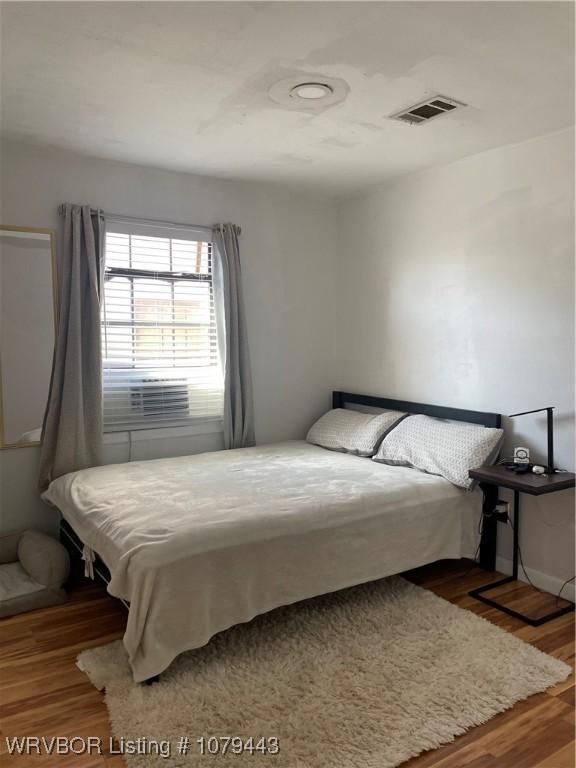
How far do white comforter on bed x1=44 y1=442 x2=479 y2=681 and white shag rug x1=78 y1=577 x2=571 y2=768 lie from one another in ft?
0.58

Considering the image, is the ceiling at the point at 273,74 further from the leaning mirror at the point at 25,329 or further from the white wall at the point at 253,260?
the leaning mirror at the point at 25,329

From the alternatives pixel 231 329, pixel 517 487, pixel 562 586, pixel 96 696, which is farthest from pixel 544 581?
pixel 231 329

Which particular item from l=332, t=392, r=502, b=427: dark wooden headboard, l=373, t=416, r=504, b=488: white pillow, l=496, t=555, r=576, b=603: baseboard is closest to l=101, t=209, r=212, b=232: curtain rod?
l=332, t=392, r=502, b=427: dark wooden headboard

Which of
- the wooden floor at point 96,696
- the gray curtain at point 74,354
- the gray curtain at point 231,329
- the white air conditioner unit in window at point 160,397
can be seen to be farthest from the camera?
the gray curtain at point 231,329

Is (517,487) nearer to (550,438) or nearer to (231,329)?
(550,438)

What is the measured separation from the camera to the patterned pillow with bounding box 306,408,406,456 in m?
3.98

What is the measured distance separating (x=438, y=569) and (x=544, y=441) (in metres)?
0.98

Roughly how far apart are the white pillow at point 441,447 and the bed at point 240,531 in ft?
0.25

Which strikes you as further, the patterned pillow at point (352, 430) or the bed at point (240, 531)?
the patterned pillow at point (352, 430)

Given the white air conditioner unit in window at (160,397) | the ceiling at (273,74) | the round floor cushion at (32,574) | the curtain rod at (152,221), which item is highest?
the ceiling at (273,74)

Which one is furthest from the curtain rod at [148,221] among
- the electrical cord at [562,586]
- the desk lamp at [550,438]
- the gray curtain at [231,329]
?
the electrical cord at [562,586]

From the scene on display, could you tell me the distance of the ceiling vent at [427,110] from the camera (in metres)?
2.74

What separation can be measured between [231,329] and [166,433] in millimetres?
849

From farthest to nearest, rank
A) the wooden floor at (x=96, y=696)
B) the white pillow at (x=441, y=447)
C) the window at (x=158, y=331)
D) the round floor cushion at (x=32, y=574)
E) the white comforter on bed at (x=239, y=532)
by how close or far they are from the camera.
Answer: the window at (x=158, y=331)
the white pillow at (x=441, y=447)
the round floor cushion at (x=32, y=574)
the white comforter on bed at (x=239, y=532)
the wooden floor at (x=96, y=696)
